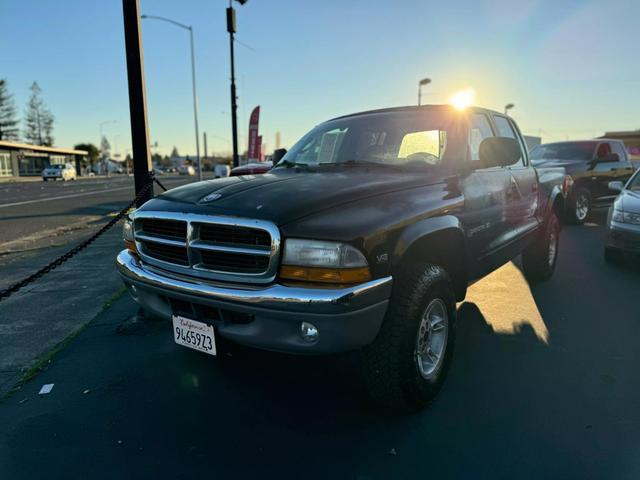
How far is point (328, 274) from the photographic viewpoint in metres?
2.27

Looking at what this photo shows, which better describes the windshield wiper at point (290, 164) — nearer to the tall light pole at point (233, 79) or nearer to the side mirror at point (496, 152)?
the side mirror at point (496, 152)

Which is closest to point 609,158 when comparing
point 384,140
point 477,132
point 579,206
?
point 579,206

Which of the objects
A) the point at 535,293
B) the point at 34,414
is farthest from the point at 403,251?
the point at 535,293

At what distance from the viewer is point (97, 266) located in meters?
6.34

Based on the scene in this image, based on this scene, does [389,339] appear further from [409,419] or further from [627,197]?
[627,197]

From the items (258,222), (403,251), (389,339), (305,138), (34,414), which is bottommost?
(34,414)

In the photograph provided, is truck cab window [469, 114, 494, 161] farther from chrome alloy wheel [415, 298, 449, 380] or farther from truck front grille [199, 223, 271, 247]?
truck front grille [199, 223, 271, 247]

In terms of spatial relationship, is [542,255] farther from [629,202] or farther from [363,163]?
[363,163]

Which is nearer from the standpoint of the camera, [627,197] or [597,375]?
[597,375]

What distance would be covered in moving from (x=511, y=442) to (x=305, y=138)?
295 cm

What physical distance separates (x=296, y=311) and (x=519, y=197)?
2970 mm

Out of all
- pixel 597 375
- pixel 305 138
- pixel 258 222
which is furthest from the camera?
pixel 305 138

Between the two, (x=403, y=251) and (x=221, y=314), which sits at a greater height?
(x=403, y=251)

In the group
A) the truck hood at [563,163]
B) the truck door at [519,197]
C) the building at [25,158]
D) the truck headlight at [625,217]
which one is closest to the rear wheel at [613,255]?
the truck headlight at [625,217]
